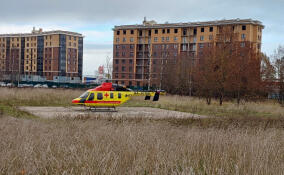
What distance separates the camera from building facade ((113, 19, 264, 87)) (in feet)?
248

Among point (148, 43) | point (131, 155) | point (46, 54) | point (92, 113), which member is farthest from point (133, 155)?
point (46, 54)

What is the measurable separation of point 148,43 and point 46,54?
41350 millimetres

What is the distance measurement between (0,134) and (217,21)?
227 feet

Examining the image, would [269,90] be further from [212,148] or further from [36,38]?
[36,38]

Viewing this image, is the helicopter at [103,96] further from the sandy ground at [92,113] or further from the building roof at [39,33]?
the building roof at [39,33]

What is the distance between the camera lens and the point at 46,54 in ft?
351

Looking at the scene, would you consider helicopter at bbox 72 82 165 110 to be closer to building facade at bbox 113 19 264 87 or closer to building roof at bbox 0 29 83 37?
building facade at bbox 113 19 264 87

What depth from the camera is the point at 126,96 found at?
74.5ft

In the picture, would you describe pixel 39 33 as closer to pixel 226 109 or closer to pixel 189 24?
pixel 189 24

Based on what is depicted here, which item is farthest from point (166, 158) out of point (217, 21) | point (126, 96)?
point (217, 21)

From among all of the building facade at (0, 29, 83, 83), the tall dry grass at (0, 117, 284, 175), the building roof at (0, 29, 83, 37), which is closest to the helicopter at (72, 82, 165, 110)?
the tall dry grass at (0, 117, 284, 175)

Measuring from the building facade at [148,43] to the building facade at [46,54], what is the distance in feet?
86.7

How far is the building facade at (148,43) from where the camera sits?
75.5 metres

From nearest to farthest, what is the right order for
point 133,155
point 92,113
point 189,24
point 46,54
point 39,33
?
point 133,155 → point 92,113 → point 189,24 → point 46,54 → point 39,33
